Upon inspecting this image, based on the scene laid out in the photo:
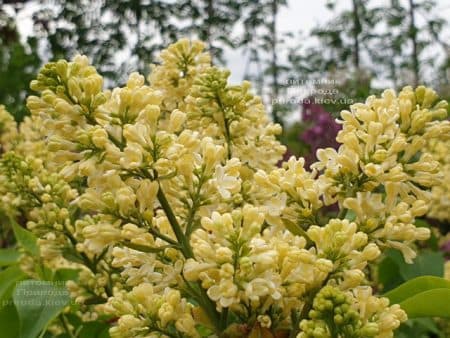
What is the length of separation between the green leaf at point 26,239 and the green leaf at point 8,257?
0.21ft

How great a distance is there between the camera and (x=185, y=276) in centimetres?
66

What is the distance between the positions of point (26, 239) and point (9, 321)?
221 millimetres

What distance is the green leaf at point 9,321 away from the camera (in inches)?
39.3

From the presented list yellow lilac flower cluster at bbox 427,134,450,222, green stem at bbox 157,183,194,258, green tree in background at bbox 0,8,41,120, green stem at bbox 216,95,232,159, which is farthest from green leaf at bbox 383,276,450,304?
green tree in background at bbox 0,8,41,120

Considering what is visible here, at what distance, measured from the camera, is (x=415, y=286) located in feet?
2.52

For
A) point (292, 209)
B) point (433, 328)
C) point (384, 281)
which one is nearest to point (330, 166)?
point (292, 209)

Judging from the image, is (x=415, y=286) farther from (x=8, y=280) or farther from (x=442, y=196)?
(x=442, y=196)

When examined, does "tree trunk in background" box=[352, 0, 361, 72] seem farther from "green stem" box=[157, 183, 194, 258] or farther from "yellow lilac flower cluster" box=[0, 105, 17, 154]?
"green stem" box=[157, 183, 194, 258]

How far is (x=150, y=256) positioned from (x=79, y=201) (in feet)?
0.31

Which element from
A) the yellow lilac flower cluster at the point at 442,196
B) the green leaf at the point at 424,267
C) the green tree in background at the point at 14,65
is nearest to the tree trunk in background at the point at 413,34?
the green tree in background at the point at 14,65

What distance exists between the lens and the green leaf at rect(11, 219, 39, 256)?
3.93 feet

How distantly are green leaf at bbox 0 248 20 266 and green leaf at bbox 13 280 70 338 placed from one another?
32 centimetres

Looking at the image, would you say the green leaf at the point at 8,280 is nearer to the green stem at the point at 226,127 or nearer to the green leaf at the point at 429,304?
the green stem at the point at 226,127

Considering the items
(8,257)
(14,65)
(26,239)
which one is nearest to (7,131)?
(8,257)
